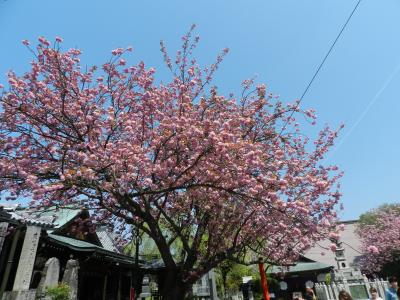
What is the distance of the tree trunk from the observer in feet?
28.4

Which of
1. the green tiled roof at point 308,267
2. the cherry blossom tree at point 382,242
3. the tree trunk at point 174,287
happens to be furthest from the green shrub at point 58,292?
the cherry blossom tree at point 382,242

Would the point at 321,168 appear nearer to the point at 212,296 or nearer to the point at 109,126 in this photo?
the point at 212,296

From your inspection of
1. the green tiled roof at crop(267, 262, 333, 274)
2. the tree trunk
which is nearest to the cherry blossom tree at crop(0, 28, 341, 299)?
the tree trunk

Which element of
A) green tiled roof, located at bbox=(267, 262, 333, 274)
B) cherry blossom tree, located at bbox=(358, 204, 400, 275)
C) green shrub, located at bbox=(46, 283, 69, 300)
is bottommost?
green shrub, located at bbox=(46, 283, 69, 300)

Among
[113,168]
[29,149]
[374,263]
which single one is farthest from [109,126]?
[374,263]

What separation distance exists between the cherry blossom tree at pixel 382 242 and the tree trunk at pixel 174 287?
76.3 ft

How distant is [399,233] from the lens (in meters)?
29.4

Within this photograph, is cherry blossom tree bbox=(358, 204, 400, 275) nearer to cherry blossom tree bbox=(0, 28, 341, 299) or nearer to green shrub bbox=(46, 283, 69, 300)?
cherry blossom tree bbox=(0, 28, 341, 299)

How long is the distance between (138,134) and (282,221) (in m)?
5.23

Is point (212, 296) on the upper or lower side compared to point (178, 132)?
lower

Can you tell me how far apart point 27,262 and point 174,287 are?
438 centimetres

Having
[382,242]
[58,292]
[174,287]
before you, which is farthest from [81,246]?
[382,242]

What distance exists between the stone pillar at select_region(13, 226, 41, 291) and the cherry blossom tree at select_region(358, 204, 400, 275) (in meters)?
27.6

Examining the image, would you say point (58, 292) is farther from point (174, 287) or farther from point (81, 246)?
point (81, 246)
